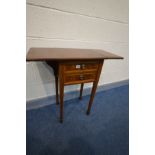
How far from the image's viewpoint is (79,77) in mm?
1341

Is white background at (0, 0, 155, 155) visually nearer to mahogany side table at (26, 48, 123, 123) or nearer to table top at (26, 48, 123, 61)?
table top at (26, 48, 123, 61)

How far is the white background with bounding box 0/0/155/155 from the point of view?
0.38 m

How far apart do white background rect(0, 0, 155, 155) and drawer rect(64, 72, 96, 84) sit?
818mm

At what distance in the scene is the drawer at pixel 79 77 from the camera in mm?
1277
